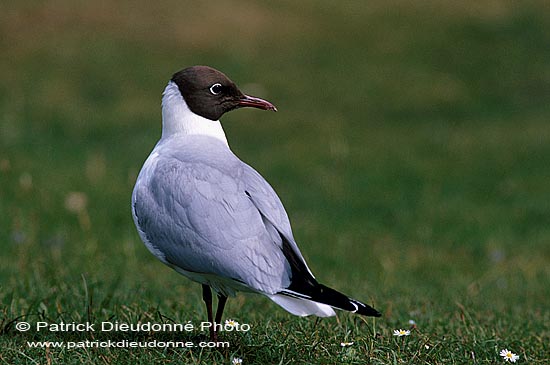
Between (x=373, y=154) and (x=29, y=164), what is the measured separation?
441 cm

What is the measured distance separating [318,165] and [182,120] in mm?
7080

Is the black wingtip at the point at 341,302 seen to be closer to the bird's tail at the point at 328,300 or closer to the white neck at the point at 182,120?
the bird's tail at the point at 328,300

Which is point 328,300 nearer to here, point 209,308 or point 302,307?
point 302,307

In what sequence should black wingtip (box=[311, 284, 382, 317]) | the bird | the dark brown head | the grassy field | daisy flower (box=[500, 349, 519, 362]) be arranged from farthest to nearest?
the grassy field, the dark brown head, daisy flower (box=[500, 349, 519, 362]), the bird, black wingtip (box=[311, 284, 382, 317])

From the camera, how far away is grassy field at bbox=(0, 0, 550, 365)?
15.0ft

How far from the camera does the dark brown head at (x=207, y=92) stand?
168 inches

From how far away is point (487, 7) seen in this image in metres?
18.7

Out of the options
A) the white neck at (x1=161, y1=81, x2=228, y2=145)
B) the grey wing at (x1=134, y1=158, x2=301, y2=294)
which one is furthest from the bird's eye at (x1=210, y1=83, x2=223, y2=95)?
the grey wing at (x1=134, y1=158, x2=301, y2=294)

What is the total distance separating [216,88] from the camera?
14.1 feet

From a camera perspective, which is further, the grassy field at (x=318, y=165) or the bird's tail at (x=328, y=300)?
the grassy field at (x=318, y=165)

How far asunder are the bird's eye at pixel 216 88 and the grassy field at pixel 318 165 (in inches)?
45.0

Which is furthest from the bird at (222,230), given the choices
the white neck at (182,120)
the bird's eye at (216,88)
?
the bird's eye at (216,88)

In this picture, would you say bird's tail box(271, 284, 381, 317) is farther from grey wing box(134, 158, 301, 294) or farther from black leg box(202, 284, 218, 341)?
black leg box(202, 284, 218, 341)

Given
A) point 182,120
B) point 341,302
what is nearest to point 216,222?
point 341,302
